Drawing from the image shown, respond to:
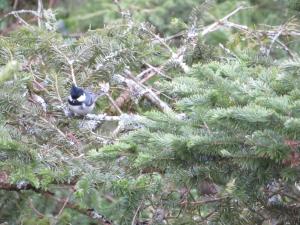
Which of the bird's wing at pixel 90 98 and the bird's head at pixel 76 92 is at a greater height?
the bird's head at pixel 76 92

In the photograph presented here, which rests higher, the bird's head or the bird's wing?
the bird's head

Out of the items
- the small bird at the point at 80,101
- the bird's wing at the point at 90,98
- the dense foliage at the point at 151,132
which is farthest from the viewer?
the bird's wing at the point at 90,98

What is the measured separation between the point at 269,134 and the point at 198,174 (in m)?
0.43

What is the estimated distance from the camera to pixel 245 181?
7.61 ft

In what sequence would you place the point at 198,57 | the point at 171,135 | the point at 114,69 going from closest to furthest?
the point at 171,135 → the point at 114,69 → the point at 198,57

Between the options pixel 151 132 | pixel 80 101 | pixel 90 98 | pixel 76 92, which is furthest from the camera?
pixel 90 98

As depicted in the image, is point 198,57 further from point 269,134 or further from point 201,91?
point 269,134

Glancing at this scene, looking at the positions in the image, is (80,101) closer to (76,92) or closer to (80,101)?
(80,101)

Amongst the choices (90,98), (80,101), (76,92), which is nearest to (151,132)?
(80,101)

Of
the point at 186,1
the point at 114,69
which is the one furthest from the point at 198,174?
the point at 186,1

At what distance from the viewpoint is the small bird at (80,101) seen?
2.98 m

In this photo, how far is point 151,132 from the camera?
7.96 ft

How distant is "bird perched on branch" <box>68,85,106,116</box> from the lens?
298 centimetres

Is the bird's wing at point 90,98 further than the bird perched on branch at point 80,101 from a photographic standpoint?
Yes
